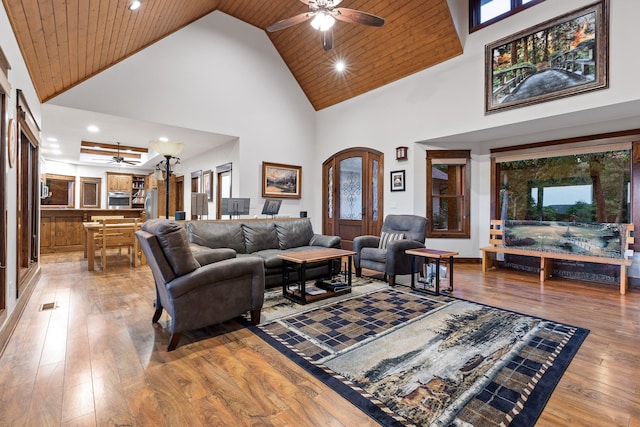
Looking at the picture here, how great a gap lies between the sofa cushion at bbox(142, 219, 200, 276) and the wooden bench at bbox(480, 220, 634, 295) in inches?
188

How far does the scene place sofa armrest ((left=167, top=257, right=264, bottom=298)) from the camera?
2.25 metres

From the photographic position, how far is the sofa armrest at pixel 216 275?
2252 mm

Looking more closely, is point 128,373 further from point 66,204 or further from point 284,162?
point 66,204

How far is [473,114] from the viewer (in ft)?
16.1

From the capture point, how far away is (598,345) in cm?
236

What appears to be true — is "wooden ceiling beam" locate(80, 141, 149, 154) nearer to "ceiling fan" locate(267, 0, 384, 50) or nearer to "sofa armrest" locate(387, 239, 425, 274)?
"ceiling fan" locate(267, 0, 384, 50)

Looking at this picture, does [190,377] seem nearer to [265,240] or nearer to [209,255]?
[209,255]

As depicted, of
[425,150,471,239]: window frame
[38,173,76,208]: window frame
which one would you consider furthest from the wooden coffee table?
[38,173,76,208]: window frame

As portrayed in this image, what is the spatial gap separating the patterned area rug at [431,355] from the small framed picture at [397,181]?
3.02 m

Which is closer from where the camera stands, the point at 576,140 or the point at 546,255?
the point at 546,255

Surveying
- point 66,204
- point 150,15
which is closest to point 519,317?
point 150,15

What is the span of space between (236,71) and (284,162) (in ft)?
A: 6.98

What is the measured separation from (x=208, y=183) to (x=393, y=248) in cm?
545

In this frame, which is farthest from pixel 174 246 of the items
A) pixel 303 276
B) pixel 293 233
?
pixel 293 233
